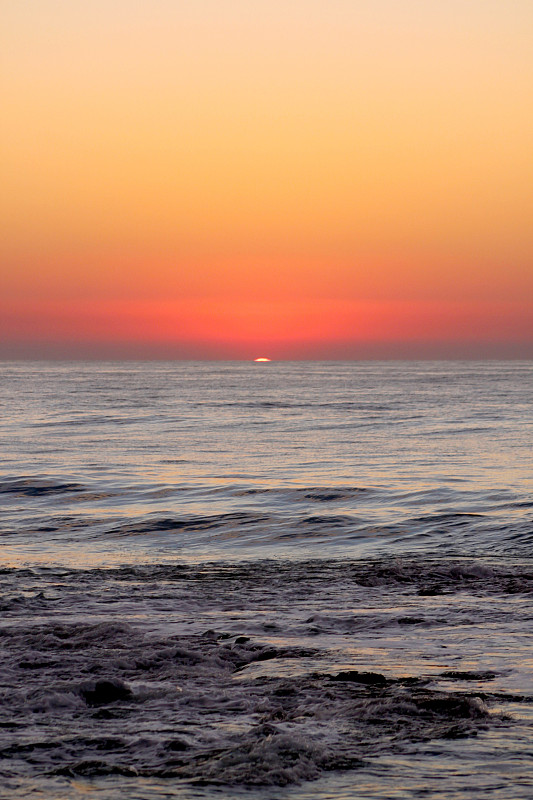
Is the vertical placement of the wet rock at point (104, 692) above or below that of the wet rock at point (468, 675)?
above

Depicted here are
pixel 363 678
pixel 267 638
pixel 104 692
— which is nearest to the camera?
pixel 104 692

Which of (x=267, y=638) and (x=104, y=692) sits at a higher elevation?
(x=104, y=692)

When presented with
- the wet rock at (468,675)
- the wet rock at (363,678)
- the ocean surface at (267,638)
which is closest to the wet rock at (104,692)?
the ocean surface at (267,638)

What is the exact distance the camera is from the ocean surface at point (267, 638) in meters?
4.74

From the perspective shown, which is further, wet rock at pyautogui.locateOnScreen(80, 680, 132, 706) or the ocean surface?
wet rock at pyautogui.locateOnScreen(80, 680, 132, 706)

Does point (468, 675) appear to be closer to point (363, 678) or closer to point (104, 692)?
point (363, 678)

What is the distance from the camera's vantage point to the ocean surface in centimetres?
474

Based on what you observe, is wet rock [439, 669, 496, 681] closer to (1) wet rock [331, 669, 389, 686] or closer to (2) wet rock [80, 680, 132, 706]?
(1) wet rock [331, 669, 389, 686]

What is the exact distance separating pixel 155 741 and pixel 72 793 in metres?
0.77

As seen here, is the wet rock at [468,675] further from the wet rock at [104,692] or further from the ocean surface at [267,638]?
the wet rock at [104,692]

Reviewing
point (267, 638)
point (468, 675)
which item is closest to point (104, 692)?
point (267, 638)

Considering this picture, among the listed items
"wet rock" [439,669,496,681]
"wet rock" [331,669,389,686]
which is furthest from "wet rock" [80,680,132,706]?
"wet rock" [439,669,496,681]

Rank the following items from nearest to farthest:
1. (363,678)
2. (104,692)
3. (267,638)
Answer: (104,692), (363,678), (267,638)

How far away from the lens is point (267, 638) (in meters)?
7.43
